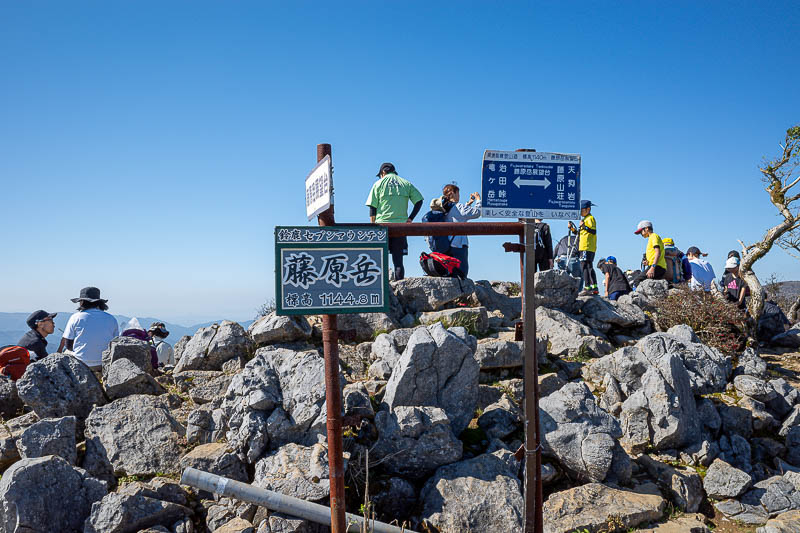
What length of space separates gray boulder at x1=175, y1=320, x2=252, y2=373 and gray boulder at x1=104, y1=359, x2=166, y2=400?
1227 mm

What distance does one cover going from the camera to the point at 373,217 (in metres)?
12.6

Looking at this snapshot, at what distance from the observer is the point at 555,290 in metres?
12.8

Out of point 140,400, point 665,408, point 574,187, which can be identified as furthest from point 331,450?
point 665,408

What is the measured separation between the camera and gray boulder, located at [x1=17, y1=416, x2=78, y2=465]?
7.09 m

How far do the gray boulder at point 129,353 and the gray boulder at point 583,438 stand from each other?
273 inches

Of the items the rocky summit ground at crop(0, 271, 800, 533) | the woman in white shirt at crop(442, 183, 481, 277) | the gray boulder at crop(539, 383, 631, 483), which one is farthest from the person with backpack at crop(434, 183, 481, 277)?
the gray boulder at crop(539, 383, 631, 483)

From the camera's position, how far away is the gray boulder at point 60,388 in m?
8.18

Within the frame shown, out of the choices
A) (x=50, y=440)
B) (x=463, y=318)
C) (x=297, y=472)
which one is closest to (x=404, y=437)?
(x=297, y=472)

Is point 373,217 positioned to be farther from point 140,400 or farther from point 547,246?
point 140,400

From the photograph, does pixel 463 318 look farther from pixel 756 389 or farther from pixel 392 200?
pixel 756 389

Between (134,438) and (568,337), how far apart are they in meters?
8.34

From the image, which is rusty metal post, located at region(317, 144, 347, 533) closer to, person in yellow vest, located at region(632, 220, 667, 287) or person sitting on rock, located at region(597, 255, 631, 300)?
person sitting on rock, located at region(597, 255, 631, 300)

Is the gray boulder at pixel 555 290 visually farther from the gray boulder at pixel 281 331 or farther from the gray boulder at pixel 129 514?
the gray boulder at pixel 129 514

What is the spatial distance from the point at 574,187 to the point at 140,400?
6.95 m
